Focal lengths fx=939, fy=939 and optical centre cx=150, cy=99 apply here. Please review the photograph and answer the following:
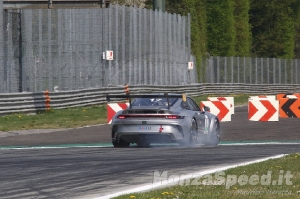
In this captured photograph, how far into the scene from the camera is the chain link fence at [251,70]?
205 ft

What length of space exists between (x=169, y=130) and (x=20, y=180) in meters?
6.79

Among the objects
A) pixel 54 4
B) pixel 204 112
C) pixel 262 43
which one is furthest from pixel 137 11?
pixel 262 43

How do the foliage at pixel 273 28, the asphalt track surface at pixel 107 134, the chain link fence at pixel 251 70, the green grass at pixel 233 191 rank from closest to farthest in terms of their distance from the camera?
the green grass at pixel 233 191 → the asphalt track surface at pixel 107 134 → the chain link fence at pixel 251 70 → the foliage at pixel 273 28

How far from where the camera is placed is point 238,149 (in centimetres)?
1841

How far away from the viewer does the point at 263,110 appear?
1171 inches

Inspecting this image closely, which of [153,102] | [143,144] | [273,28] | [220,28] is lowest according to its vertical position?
[143,144]

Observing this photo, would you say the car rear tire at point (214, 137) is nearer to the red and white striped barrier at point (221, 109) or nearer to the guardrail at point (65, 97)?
the red and white striped barrier at point (221, 109)

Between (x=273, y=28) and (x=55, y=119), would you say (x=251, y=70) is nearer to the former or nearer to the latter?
(x=273, y=28)

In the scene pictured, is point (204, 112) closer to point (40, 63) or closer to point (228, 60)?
point (40, 63)

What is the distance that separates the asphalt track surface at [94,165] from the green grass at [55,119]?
194 inches

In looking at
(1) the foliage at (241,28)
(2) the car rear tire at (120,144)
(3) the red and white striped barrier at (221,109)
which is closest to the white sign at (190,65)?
(1) the foliage at (241,28)

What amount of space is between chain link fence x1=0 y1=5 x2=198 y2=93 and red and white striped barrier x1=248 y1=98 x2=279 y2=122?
30.6ft

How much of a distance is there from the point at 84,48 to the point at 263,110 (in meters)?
12.3

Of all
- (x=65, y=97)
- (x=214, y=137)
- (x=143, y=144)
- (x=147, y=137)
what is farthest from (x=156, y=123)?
(x=65, y=97)
